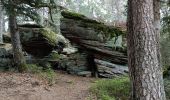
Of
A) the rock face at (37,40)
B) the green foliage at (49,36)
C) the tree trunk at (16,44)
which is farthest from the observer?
the green foliage at (49,36)

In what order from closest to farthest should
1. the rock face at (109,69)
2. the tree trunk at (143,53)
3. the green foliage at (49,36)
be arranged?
1. the tree trunk at (143,53)
2. the rock face at (109,69)
3. the green foliage at (49,36)

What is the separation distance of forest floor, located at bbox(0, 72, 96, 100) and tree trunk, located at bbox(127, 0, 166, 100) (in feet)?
12.9

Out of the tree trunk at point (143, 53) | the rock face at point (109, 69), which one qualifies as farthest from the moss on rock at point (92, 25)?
the tree trunk at point (143, 53)

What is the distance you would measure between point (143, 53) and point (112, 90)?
224 inches

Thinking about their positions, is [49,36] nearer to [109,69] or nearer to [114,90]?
[109,69]

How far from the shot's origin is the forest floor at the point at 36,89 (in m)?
11.9

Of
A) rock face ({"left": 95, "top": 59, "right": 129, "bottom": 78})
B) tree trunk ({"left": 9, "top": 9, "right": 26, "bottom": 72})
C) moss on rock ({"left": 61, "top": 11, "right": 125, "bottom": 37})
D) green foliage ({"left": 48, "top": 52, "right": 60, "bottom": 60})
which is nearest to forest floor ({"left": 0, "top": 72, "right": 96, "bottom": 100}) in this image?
tree trunk ({"left": 9, "top": 9, "right": 26, "bottom": 72})

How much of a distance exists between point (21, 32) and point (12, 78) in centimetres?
505

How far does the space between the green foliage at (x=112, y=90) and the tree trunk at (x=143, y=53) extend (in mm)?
3780

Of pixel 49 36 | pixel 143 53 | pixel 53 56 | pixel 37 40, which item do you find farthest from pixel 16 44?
pixel 143 53

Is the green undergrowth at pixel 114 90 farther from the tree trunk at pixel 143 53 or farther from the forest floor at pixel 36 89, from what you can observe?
the tree trunk at pixel 143 53

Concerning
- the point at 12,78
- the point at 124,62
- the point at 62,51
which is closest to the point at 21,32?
the point at 62,51

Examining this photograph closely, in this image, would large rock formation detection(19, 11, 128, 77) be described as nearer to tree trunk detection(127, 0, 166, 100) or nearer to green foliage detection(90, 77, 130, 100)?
green foliage detection(90, 77, 130, 100)

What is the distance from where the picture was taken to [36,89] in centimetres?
1269
